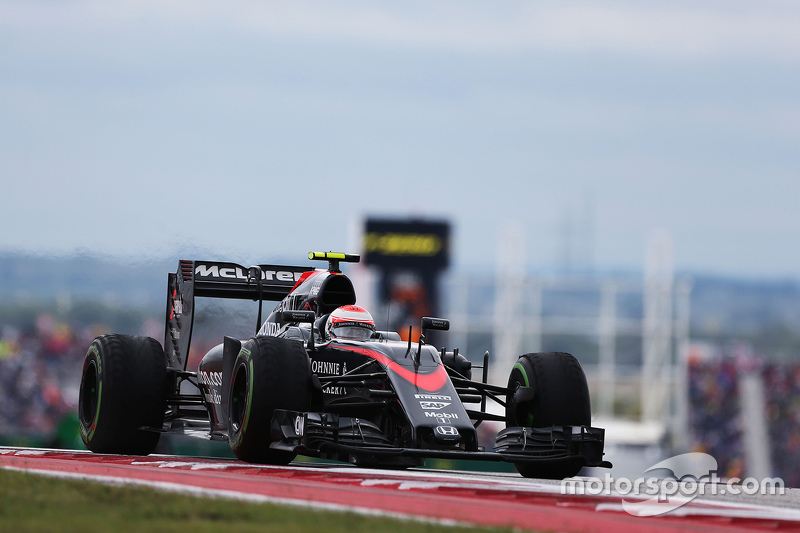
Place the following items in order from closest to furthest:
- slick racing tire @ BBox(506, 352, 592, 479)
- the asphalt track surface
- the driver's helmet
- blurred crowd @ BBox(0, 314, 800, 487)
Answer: the asphalt track surface
slick racing tire @ BBox(506, 352, 592, 479)
the driver's helmet
blurred crowd @ BBox(0, 314, 800, 487)

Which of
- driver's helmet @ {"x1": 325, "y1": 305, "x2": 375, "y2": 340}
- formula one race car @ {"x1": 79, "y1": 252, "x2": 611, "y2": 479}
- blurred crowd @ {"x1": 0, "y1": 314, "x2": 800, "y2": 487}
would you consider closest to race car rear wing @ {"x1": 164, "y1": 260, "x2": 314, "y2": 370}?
formula one race car @ {"x1": 79, "y1": 252, "x2": 611, "y2": 479}

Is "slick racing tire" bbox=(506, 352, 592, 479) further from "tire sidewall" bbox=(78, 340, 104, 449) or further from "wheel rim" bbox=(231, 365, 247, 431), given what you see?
"tire sidewall" bbox=(78, 340, 104, 449)

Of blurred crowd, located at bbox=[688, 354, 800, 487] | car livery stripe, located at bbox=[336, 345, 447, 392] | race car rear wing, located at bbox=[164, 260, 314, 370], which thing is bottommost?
blurred crowd, located at bbox=[688, 354, 800, 487]

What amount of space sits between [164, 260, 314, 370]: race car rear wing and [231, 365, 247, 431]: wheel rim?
8.64 feet

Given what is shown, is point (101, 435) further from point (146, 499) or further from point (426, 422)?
point (146, 499)

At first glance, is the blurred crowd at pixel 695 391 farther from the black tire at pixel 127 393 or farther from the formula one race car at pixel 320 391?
the black tire at pixel 127 393

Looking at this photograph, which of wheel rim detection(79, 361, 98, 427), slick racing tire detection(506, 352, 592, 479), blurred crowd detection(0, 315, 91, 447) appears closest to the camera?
slick racing tire detection(506, 352, 592, 479)

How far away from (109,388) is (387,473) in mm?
3910

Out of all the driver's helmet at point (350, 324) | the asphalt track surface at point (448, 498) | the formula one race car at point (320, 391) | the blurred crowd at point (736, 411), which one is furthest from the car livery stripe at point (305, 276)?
the blurred crowd at point (736, 411)

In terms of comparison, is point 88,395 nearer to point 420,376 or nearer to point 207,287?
point 207,287

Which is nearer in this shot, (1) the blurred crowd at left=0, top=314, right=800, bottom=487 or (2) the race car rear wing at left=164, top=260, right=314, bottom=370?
(2) the race car rear wing at left=164, top=260, right=314, bottom=370

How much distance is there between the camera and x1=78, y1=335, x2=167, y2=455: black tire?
12.6 m

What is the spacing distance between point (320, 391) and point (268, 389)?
48cm

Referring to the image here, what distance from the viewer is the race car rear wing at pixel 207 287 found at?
13.8 meters
